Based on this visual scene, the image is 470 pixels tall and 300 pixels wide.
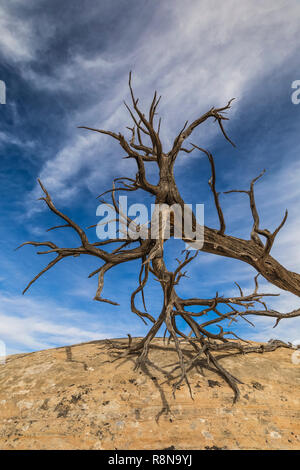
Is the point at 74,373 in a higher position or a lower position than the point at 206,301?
lower

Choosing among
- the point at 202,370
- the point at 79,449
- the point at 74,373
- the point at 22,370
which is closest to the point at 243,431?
the point at 202,370

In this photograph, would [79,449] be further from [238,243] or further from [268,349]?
[238,243]

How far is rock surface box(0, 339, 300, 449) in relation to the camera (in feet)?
9.81

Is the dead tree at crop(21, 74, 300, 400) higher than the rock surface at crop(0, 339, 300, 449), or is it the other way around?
the dead tree at crop(21, 74, 300, 400)

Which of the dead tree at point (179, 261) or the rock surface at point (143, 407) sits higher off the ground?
the dead tree at point (179, 261)

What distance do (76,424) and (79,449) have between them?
37cm

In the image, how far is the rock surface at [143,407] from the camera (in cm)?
299

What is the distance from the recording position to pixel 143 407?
3.46 m

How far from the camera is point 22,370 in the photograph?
467cm

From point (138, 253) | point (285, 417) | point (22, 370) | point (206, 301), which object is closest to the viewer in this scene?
point (285, 417)

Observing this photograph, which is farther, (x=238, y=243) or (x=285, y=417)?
(x=238, y=243)
